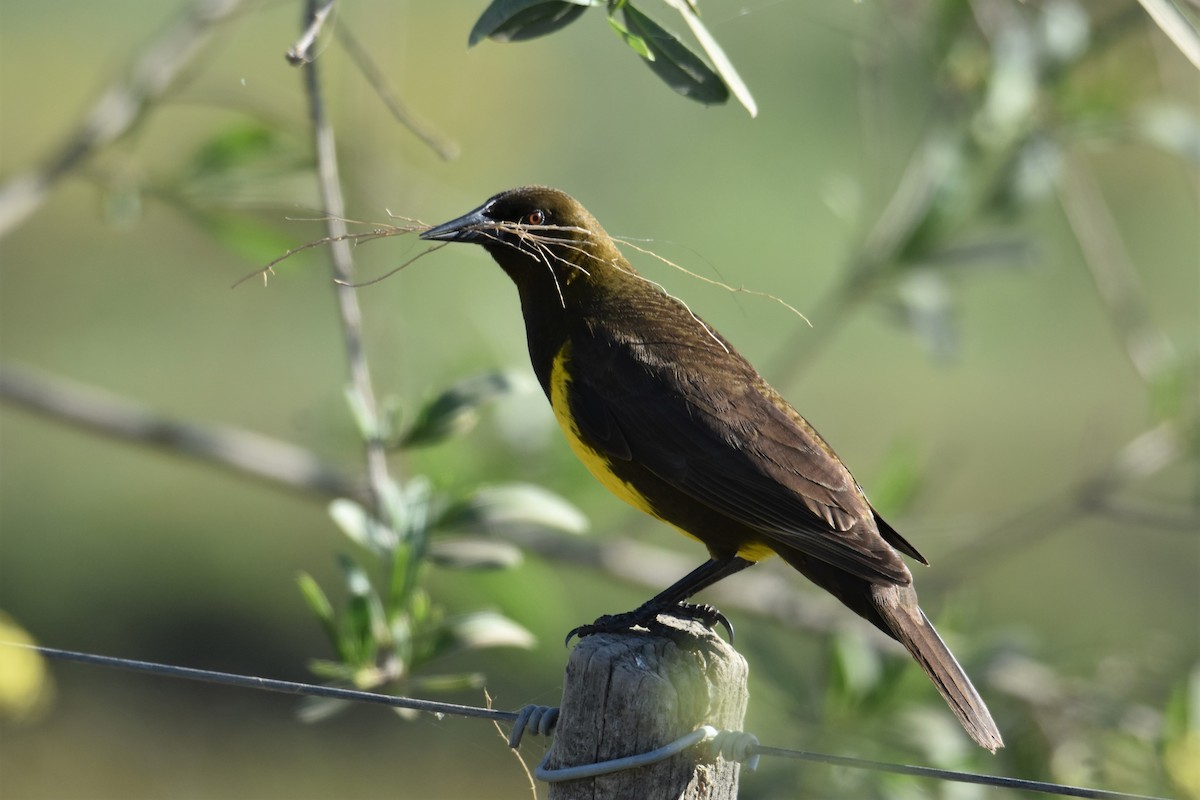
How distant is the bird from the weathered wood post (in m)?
0.40

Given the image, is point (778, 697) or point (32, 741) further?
point (32, 741)

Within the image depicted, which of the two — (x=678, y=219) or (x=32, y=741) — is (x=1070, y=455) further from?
(x=32, y=741)

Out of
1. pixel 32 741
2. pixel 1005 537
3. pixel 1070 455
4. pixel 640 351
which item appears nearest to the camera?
pixel 640 351

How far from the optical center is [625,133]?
11812 mm

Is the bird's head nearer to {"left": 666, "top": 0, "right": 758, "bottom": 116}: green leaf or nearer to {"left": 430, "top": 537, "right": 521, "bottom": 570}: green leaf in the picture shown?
{"left": 430, "top": 537, "right": 521, "bottom": 570}: green leaf

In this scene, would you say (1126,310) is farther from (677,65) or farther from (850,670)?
(677,65)

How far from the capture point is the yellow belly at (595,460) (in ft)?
9.53

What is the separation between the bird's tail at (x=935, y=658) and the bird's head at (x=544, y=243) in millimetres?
946

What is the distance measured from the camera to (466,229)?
294 centimetres

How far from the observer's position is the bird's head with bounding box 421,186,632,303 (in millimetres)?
3068

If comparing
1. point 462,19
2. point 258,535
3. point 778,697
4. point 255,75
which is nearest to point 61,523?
point 258,535

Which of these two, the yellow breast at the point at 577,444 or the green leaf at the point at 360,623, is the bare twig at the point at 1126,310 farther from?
the green leaf at the point at 360,623

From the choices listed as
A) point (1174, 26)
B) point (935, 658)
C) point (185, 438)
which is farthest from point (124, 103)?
point (1174, 26)

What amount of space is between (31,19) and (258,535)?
21.2 ft
